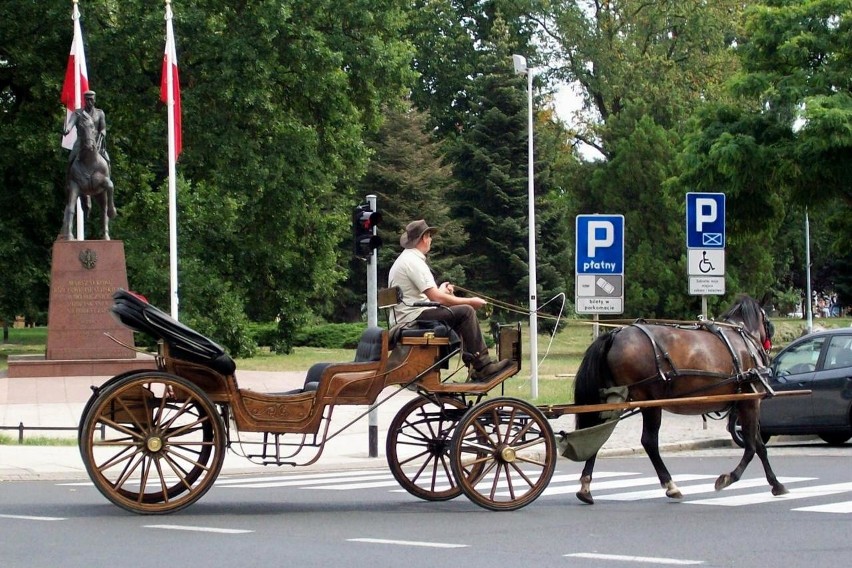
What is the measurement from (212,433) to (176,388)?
489mm

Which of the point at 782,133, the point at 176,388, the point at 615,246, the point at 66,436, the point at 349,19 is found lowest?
the point at 66,436

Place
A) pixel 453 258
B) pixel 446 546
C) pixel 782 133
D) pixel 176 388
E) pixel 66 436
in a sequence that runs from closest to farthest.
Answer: pixel 446 546, pixel 176 388, pixel 66 436, pixel 782 133, pixel 453 258

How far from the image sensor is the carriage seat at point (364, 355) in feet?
37.2

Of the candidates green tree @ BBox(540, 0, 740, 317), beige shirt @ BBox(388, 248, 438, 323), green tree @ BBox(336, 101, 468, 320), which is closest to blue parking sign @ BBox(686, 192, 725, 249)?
beige shirt @ BBox(388, 248, 438, 323)

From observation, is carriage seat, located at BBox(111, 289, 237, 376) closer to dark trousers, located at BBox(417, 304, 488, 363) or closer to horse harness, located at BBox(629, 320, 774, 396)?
dark trousers, located at BBox(417, 304, 488, 363)

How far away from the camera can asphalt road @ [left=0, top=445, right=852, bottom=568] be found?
8695 millimetres

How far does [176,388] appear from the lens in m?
10.7

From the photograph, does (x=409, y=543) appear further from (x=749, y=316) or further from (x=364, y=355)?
(x=749, y=316)

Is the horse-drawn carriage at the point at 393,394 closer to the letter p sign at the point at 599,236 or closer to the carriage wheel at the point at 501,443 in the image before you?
the carriage wheel at the point at 501,443

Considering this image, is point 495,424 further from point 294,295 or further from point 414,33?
point 414,33

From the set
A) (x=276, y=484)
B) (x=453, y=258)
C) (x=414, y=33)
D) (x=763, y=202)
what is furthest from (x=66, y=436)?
(x=414, y=33)

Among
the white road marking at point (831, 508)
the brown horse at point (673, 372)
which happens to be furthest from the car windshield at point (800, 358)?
the white road marking at point (831, 508)

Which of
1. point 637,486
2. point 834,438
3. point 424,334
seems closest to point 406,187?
point 834,438

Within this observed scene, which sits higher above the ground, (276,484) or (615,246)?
(615,246)
